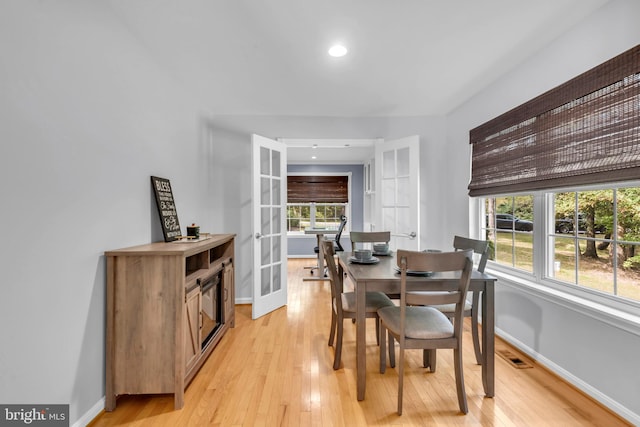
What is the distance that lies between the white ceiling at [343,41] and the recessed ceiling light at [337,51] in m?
0.06

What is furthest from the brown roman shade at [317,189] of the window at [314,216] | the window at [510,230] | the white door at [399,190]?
the window at [510,230]

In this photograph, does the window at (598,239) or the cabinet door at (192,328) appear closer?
the window at (598,239)

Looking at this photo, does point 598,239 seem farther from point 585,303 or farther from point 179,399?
point 179,399

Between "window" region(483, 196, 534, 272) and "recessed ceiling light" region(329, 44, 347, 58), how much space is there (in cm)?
207

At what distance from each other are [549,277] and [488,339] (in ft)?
3.12

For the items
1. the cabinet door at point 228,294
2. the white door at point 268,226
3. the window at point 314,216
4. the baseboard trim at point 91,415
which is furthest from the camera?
the window at point 314,216

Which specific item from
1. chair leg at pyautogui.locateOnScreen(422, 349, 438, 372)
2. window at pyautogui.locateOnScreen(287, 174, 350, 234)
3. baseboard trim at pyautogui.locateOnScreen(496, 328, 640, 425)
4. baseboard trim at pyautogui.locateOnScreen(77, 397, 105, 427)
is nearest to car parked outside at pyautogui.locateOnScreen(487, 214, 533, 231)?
baseboard trim at pyautogui.locateOnScreen(496, 328, 640, 425)

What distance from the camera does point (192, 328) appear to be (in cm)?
204

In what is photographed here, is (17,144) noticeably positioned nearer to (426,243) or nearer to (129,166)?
(129,166)

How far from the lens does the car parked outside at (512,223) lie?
2631mm

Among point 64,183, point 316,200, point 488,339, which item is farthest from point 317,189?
point 64,183

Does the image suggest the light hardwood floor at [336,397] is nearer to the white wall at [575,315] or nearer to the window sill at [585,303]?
the white wall at [575,315]

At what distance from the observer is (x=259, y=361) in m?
2.38

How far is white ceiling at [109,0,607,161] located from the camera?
185 cm
